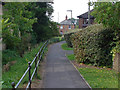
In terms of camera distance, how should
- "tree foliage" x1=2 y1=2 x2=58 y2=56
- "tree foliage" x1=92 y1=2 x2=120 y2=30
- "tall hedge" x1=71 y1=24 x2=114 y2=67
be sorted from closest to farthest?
1. "tree foliage" x1=92 y1=2 x2=120 y2=30
2. "tall hedge" x1=71 y1=24 x2=114 y2=67
3. "tree foliage" x1=2 y1=2 x2=58 y2=56

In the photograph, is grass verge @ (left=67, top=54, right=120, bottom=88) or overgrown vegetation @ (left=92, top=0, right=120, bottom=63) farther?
overgrown vegetation @ (left=92, top=0, right=120, bottom=63)

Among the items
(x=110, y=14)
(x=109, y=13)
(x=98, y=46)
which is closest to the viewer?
(x=109, y=13)

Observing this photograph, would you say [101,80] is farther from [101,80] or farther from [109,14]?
[109,14]

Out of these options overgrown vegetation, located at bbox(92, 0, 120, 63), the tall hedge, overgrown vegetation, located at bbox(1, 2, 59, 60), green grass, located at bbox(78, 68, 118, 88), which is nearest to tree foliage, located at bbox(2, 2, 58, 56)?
overgrown vegetation, located at bbox(1, 2, 59, 60)

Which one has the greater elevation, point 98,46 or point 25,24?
point 25,24

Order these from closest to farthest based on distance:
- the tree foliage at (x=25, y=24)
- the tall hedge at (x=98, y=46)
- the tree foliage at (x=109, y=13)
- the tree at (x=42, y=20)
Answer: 1. the tree foliage at (x=109, y=13)
2. the tall hedge at (x=98, y=46)
3. the tree foliage at (x=25, y=24)
4. the tree at (x=42, y=20)

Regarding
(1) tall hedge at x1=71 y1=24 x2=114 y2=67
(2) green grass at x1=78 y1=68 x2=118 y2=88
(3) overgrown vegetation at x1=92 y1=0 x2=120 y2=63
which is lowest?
(2) green grass at x1=78 y1=68 x2=118 y2=88

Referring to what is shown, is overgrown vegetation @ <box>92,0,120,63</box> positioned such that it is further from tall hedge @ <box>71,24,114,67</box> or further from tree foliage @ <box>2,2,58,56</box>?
tree foliage @ <box>2,2,58,56</box>

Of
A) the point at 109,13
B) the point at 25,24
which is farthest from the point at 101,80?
the point at 25,24

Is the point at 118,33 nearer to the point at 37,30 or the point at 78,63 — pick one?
the point at 78,63

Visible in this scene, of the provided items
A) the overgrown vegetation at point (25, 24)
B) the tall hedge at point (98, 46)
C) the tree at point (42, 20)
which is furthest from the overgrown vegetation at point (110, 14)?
the tree at point (42, 20)

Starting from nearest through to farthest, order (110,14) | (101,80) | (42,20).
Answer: (101,80), (110,14), (42,20)

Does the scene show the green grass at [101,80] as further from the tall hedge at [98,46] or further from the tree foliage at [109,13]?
the tree foliage at [109,13]

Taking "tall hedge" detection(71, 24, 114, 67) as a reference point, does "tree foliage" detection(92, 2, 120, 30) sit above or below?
above
